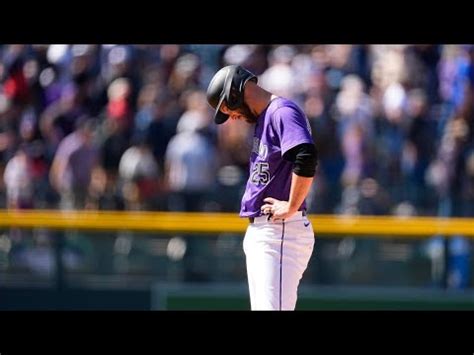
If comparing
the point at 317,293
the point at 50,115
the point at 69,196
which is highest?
the point at 50,115

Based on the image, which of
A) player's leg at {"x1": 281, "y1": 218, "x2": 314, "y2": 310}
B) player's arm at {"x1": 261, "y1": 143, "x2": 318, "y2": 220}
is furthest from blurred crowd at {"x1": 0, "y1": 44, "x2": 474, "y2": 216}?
player's arm at {"x1": 261, "y1": 143, "x2": 318, "y2": 220}

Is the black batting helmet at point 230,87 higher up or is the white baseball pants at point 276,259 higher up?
the black batting helmet at point 230,87

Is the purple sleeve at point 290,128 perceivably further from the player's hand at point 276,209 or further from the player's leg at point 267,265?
the player's leg at point 267,265

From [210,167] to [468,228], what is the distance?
85.0 inches

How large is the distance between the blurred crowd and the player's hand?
3.96 m

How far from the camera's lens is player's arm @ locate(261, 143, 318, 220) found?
17.9 feet

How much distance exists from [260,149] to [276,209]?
0.31 meters

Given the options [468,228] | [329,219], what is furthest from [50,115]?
[468,228]

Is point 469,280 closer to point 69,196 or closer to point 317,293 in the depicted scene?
point 317,293

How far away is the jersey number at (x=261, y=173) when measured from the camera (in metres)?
5.64

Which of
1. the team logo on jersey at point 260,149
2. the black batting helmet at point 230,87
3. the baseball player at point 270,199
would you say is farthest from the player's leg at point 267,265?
the black batting helmet at point 230,87

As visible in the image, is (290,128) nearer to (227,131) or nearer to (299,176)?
(299,176)
